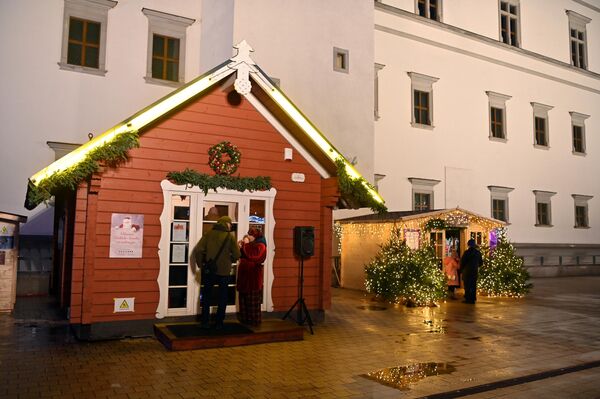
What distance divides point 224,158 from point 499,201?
1877 centimetres

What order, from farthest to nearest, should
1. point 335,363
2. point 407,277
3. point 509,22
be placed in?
1. point 509,22
2. point 407,277
3. point 335,363

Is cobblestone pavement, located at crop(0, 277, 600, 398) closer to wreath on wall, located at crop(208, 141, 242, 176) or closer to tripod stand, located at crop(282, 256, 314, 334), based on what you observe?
tripod stand, located at crop(282, 256, 314, 334)

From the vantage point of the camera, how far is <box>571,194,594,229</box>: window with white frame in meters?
27.4

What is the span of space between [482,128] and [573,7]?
10.8 metres

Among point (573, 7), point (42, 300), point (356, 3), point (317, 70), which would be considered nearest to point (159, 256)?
point (42, 300)

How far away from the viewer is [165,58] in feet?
55.4

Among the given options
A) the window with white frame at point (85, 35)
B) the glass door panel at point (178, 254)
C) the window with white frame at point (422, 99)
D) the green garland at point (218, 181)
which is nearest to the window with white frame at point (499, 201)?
the window with white frame at point (422, 99)

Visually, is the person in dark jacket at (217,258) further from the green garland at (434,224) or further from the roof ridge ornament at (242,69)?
the green garland at (434,224)

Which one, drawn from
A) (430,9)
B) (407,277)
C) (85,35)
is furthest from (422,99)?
(85,35)

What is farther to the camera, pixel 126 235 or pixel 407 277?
pixel 407 277

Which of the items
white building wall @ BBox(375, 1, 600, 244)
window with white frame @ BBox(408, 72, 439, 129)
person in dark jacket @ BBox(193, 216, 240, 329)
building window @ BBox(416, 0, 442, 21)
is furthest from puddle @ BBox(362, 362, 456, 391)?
building window @ BBox(416, 0, 442, 21)

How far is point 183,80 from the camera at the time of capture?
17094 millimetres

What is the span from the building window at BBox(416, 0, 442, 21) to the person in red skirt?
58.2ft

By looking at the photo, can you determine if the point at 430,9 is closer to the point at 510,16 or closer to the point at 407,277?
the point at 510,16
